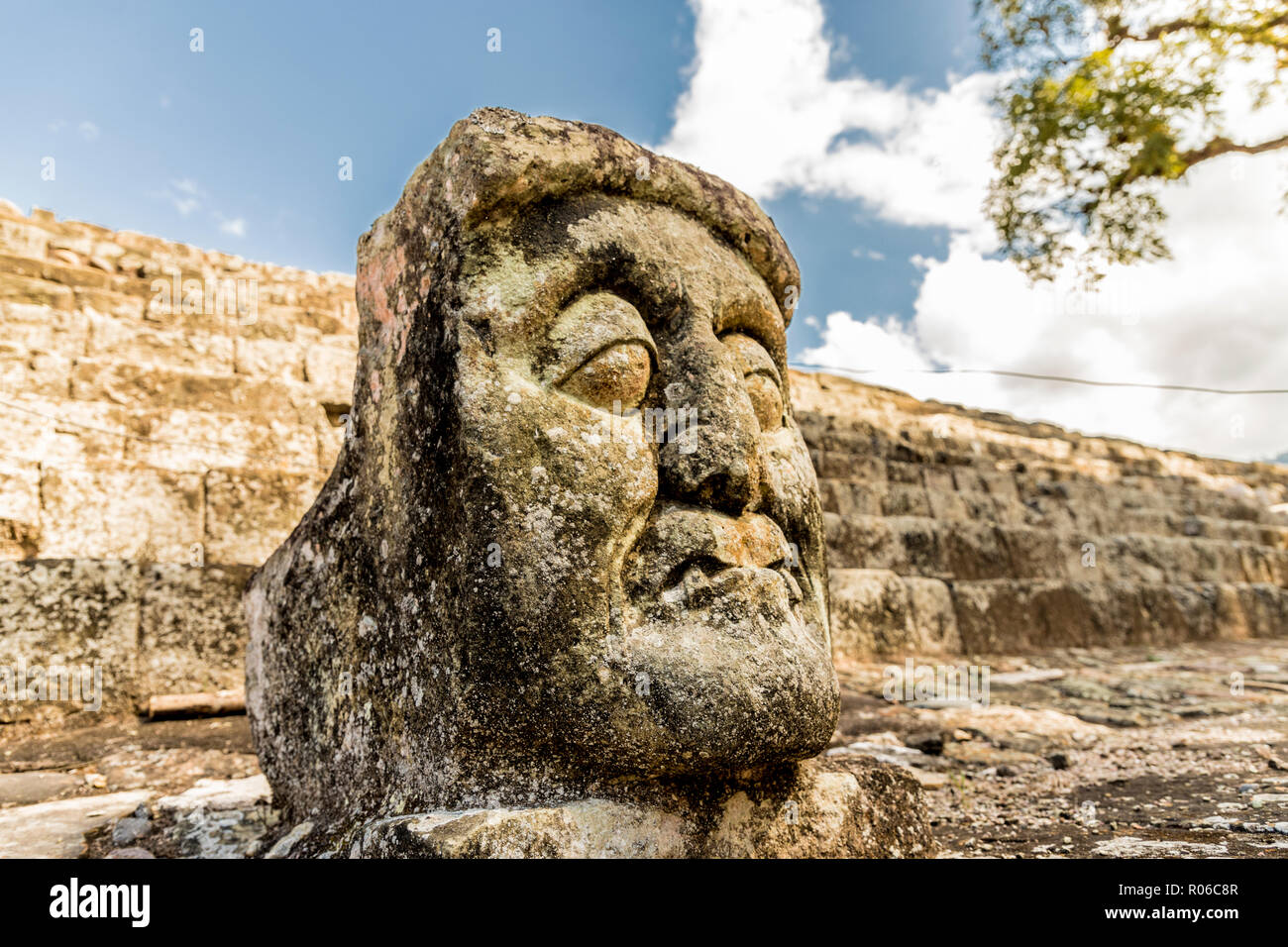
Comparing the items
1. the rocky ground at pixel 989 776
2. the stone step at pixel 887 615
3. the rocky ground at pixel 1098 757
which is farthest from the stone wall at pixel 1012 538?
the rocky ground at pixel 989 776

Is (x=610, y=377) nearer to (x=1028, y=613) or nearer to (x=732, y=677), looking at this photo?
(x=732, y=677)

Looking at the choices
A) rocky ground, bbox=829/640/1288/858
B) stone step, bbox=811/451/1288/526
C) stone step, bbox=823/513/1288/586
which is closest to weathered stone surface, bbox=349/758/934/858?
rocky ground, bbox=829/640/1288/858

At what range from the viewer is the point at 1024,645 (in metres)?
6.52

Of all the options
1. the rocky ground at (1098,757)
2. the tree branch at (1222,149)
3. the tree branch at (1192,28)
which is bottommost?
the rocky ground at (1098,757)

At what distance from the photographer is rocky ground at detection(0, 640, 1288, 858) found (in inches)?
90.7

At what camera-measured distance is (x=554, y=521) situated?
5.50 feet

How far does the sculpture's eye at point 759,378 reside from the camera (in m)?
2.15

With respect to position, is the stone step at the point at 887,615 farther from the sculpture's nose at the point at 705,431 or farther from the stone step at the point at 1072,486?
the sculpture's nose at the point at 705,431

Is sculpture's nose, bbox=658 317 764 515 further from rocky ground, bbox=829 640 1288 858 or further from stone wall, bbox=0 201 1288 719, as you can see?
stone wall, bbox=0 201 1288 719

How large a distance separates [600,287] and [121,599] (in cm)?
288

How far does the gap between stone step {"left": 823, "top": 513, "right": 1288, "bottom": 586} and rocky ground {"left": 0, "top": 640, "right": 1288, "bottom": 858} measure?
5.56 ft

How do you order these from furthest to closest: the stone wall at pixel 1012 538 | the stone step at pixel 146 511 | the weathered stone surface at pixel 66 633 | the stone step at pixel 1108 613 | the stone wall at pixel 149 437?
1. the stone step at pixel 1108 613
2. the stone wall at pixel 1012 538
3. the stone step at pixel 146 511
4. the stone wall at pixel 149 437
5. the weathered stone surface at pixel 66 633
